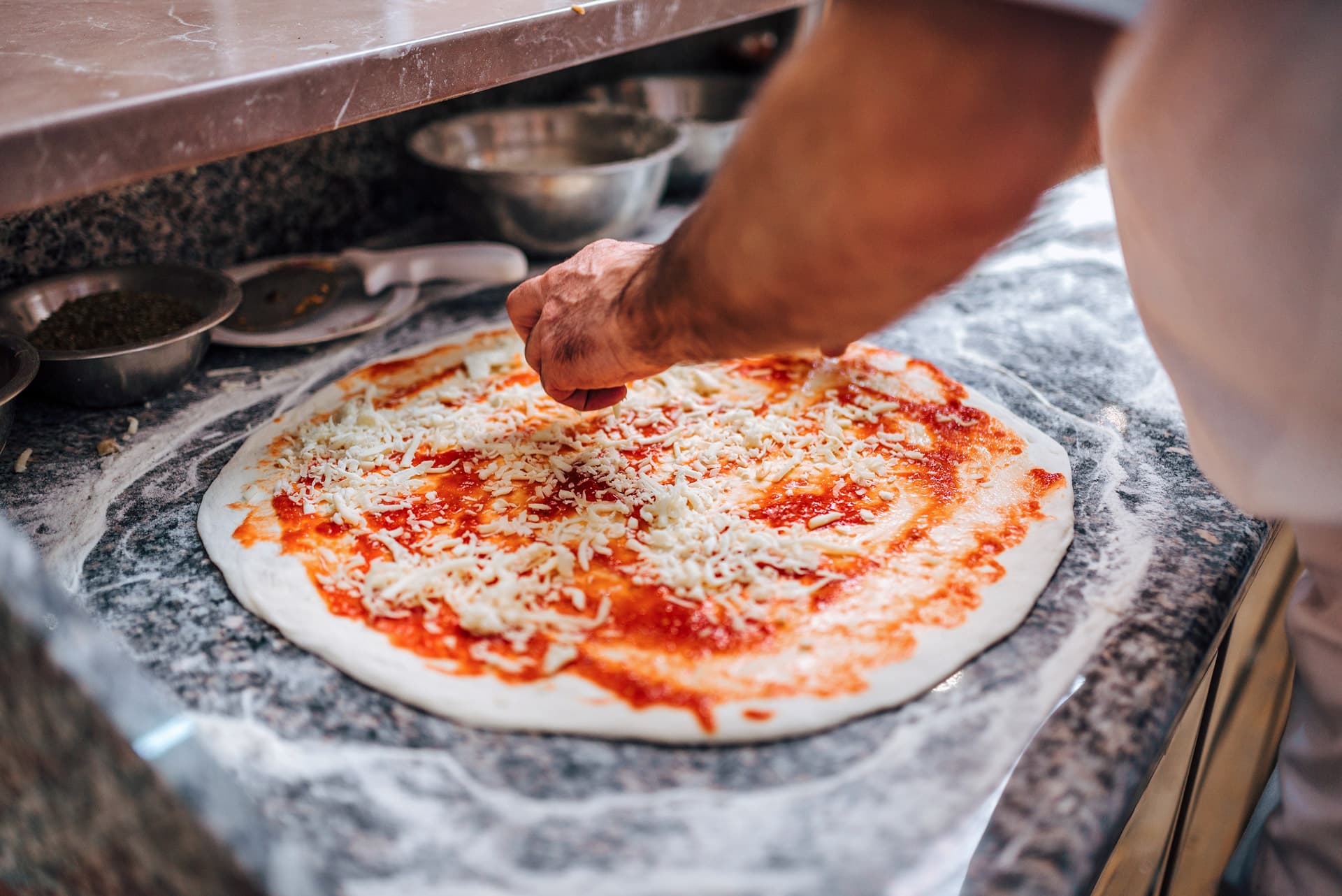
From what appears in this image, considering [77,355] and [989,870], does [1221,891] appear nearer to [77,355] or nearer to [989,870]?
[989,870]

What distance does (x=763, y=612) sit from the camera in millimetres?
942

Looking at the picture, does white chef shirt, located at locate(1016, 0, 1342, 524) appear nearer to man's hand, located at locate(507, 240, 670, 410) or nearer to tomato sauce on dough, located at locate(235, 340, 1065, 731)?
tomato sauce on dough, located at locate(235, 340, 1065, 731)

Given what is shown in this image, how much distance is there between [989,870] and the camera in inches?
27.5

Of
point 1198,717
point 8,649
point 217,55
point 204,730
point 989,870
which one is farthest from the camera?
point 1198,717

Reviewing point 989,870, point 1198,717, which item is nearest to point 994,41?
point 989,870

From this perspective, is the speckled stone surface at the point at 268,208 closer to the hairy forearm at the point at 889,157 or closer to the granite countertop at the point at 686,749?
the granite countertop at the point at 686,749

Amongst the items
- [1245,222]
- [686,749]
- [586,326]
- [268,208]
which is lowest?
[686,749]

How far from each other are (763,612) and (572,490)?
324 millimetres

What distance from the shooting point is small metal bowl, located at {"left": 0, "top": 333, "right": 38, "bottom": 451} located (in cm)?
104

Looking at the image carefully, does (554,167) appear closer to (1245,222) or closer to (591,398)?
(591,398)

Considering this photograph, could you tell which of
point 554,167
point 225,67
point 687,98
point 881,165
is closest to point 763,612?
point 881,165

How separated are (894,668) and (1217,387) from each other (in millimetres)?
444

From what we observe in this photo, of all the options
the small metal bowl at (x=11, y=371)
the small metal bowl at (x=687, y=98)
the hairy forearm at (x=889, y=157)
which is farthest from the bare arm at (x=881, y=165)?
the small metal bowl at (x=687, y=98)

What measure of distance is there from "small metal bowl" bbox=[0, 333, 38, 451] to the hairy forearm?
86 cm
